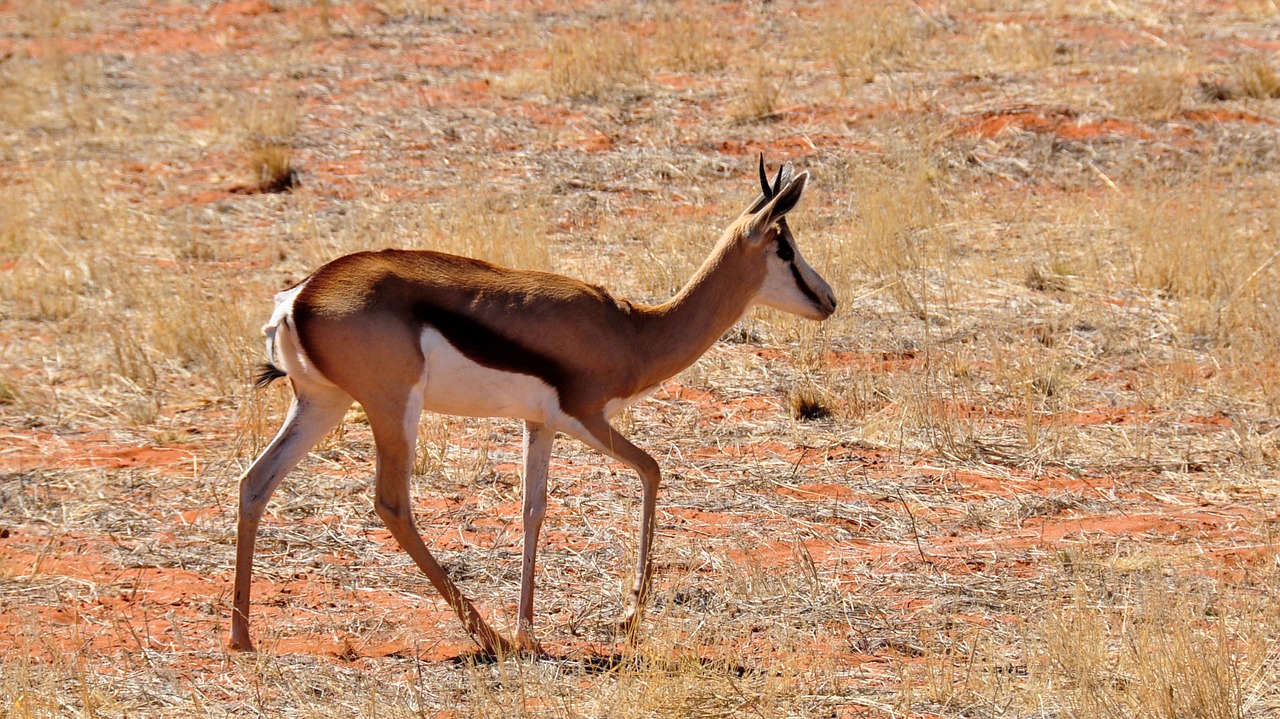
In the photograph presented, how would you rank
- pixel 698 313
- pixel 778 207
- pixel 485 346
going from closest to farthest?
pixel 485 346 → pixel 778 207 → pixel 698 313

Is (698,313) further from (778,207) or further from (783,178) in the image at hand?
(783,178)

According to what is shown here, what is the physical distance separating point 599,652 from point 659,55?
40.6ft

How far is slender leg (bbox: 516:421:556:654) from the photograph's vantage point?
5.50m

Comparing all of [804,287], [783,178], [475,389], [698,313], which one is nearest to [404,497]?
[475,389]

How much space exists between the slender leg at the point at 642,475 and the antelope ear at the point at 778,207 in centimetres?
119

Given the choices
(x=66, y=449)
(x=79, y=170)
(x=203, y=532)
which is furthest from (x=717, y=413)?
(x=79, y=170)

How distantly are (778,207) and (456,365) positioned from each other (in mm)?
1637

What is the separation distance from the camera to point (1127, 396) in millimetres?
8672

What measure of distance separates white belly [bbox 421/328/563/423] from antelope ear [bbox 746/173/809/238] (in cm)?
130

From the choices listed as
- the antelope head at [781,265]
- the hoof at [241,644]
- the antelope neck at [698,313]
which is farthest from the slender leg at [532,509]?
the antelope head at [781,265]

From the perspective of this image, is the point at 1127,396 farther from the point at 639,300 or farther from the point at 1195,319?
the point at 639,300

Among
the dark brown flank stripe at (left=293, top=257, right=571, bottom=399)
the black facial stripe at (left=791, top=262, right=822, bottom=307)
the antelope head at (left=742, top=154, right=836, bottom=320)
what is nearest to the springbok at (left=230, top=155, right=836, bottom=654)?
the dark brown flank stripe at (left=293, top=257, right=571, bottom=399)

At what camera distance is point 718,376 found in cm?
903

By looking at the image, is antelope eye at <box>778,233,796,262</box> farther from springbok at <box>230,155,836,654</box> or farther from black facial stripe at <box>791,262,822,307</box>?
springbok at <box>230,155,836,654</box>
